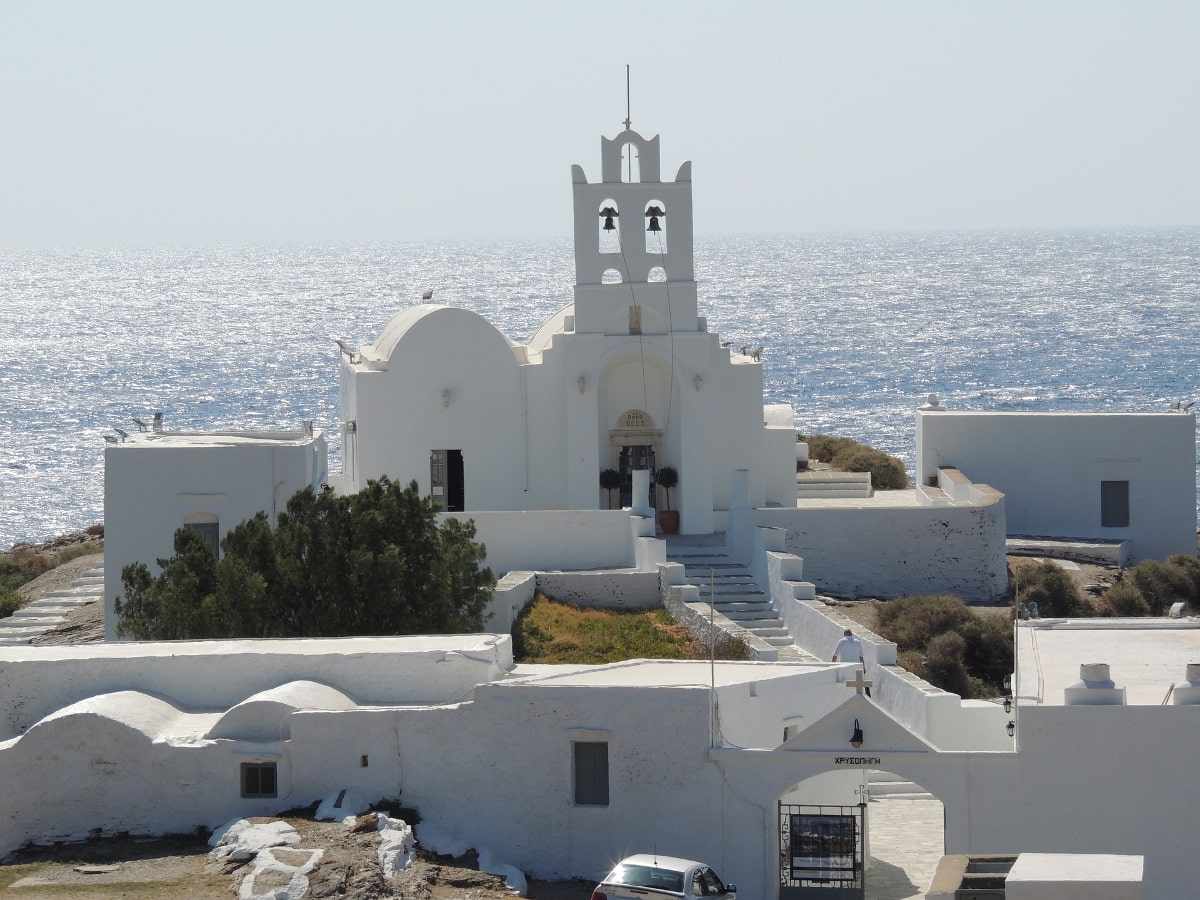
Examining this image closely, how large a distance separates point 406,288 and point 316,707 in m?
156

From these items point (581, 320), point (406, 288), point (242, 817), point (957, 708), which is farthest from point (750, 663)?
point (406, 288)

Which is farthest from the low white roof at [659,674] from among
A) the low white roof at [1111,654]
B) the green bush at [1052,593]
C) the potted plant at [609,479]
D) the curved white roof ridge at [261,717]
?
the potted plant at [609,479]

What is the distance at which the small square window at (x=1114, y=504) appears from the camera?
1820 inches

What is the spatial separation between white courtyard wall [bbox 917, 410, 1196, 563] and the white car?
25.4 meters

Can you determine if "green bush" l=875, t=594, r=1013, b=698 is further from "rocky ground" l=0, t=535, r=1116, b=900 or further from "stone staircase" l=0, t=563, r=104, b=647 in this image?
"stone staircase" l=0, t=563, r=104, b=647

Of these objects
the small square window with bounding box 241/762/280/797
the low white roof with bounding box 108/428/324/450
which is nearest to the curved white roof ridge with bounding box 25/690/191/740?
the small square window with bounding box 241/762/280/797

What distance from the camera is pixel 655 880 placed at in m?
21.8

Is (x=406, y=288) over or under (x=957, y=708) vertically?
over

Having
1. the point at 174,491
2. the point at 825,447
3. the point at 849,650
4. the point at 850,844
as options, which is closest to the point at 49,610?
the point at 174,491

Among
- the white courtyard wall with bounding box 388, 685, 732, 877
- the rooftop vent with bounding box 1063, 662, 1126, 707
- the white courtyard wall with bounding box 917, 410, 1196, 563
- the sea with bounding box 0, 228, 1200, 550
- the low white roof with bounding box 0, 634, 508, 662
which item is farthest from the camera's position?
the sea with bounding box 0, 228, 1200, 550

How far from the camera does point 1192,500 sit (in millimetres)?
46125

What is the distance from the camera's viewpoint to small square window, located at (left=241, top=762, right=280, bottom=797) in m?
25.4

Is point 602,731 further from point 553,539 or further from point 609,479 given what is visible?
point 609,479

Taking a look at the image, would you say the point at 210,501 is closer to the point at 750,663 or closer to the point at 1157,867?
the point at 750,663
